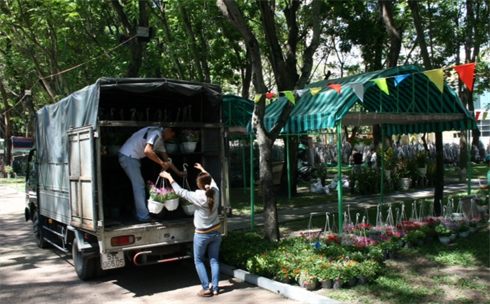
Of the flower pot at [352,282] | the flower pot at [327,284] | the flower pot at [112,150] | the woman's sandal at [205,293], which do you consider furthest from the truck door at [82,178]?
the flower pot at [352,282]

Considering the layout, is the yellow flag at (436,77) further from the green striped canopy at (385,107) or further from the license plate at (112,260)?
the license plate at (112,260)

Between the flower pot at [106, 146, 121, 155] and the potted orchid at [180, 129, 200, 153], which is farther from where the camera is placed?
the potted orchid at [180, 129, 200, 153]

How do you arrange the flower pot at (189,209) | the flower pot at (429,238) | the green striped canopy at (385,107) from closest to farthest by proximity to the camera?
the flower pot at (189,209), the flower pot at (429,238), the green striped canopy at (385,107)

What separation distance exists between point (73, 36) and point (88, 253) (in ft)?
47.0

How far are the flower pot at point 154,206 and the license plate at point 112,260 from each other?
76 cm

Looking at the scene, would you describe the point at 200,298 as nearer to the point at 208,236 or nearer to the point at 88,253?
the point at 208,236

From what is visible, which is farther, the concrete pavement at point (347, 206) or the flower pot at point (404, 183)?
the flower pot at point (404, 183)

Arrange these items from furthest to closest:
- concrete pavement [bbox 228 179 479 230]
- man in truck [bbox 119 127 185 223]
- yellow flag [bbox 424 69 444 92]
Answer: concrete pavement [bbox 228 179 479 230]
yellow flag [bbox 424 69 444 92]
man in truck [bbox 119 127 185 223]

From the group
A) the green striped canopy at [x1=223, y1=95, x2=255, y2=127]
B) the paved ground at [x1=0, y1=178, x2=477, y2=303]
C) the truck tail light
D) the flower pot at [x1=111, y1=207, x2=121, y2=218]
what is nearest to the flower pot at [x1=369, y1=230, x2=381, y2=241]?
the paved ground at [x1=0, y1=178, x2=477, y2=303]

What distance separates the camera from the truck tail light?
6.57 meters

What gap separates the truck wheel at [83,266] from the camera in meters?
7.30

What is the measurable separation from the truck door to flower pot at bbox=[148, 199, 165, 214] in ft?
2.74

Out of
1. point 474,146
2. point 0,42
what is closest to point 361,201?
point 0,42

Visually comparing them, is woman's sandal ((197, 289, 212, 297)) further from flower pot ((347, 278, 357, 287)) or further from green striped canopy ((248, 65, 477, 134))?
green striped canopy ((248, 65, 477, 134))
